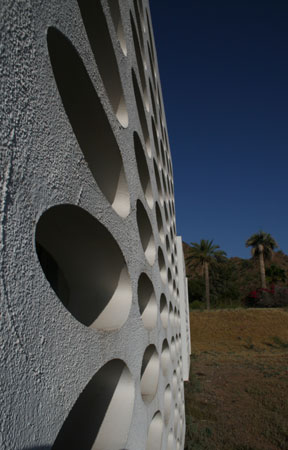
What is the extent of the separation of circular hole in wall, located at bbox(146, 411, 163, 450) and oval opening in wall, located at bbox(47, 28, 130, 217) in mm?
1652

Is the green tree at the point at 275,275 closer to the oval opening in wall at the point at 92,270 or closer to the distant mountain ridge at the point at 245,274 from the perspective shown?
the distant mountain ridge at the point at 245,274

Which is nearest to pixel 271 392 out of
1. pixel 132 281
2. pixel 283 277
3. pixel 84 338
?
pixel 132 281

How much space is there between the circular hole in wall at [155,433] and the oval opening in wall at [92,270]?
1263 millimetres

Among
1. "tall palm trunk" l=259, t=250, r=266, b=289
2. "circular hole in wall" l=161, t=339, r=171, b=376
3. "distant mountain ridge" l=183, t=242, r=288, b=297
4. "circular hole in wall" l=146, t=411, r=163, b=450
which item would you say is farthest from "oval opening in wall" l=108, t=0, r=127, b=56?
"distant mountain ridge" l=183, t=242, r=288, b=297

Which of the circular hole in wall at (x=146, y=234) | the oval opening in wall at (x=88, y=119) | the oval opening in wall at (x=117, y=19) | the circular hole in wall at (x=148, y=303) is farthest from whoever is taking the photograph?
the circular hole in wall at (x=148, y=303)

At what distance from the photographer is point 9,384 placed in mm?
539

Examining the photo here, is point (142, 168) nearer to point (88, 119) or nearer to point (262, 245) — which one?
point (88, 119)

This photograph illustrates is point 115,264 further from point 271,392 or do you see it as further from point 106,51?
point 271,392

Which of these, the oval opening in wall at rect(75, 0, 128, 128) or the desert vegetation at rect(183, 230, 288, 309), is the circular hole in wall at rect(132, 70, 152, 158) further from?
the desert vegetation at rect(183, 230, 288, 309)

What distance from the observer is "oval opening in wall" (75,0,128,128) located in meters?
1.25

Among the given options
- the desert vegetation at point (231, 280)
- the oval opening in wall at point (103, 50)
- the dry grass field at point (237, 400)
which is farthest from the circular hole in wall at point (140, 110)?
the desert vegetation at point (231, 280)

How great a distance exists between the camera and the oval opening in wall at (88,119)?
100 cm

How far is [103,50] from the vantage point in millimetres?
1412

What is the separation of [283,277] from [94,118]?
131ft
